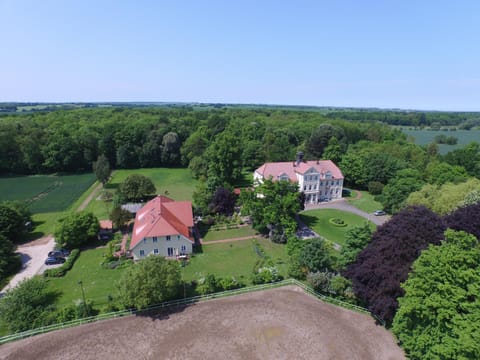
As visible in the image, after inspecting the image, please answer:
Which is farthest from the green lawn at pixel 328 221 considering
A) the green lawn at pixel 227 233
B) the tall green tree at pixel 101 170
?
the tall green tree at pixel 101 170

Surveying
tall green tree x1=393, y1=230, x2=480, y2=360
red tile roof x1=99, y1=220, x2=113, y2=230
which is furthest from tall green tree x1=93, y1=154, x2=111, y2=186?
tall green tree x1=393, y1=230, x2=480, y2=360

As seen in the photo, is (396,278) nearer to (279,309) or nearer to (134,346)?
(279,309)

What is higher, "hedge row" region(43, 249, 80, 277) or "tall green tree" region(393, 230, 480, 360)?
"tall green tree" region(393, 230, 480, 360)

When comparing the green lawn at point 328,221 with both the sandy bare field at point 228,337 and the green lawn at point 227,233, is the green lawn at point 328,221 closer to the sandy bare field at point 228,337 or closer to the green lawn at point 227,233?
the green lawn at point 227,233

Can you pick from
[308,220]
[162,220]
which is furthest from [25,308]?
[308,220]

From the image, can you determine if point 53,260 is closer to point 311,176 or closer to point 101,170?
point 101,170

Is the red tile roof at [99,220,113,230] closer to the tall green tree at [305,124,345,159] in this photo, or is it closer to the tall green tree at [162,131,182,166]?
the tall green tree at [162,131,182,166]
